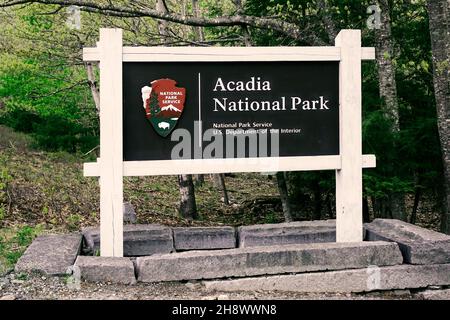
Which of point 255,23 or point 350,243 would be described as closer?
point 350,243

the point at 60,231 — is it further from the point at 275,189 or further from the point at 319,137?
the point at 275,189

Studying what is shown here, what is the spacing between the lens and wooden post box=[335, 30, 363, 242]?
6.88 meters

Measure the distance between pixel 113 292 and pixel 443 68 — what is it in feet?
19.3

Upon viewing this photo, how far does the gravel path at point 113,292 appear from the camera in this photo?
5.32 meters

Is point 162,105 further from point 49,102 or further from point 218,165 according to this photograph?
point 49,102

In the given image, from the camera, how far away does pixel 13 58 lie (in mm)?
19188

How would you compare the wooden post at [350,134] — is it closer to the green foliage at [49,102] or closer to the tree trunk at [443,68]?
the tree trunk at [443,68]

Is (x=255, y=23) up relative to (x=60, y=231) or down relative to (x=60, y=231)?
up

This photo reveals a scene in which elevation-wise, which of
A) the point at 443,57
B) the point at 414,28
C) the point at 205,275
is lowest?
the point at 205,275

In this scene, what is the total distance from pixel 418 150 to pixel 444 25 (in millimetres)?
2330

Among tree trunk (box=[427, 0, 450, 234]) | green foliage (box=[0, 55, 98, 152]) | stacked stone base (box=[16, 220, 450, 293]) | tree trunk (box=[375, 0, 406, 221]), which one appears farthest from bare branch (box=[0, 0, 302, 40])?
green foliage (box=[0, 55, 98, 152])

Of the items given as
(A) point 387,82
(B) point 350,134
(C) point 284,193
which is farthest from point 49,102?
(B) point 350,134

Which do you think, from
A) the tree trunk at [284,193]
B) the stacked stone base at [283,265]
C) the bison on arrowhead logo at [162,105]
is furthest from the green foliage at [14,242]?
the tree trunk at [284,193]

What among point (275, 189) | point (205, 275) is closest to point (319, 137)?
Result: point (205, 275)
